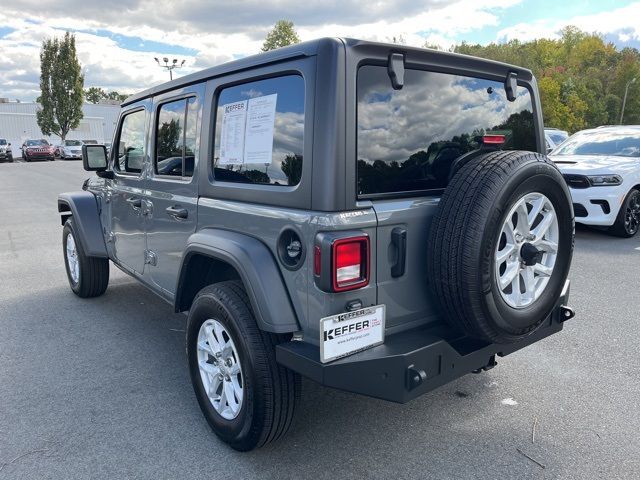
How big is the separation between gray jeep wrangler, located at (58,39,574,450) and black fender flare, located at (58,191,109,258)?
2.04m

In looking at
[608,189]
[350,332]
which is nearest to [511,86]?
[350,332]

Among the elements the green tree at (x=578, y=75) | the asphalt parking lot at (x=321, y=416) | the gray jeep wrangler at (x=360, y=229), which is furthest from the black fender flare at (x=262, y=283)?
the green tree at (x=578, y=75)

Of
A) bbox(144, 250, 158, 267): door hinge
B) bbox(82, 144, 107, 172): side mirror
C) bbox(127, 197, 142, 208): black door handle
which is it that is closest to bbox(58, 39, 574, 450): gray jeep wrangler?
bbox(144, 250, 158, 267): door hinge

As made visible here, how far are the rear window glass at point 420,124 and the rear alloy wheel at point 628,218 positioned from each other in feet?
A: 18.5

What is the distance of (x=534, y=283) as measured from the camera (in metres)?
2.61

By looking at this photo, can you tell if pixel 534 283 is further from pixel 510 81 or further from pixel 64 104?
pixel 64 104

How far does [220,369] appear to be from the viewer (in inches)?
108

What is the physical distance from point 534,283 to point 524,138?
3.30ft

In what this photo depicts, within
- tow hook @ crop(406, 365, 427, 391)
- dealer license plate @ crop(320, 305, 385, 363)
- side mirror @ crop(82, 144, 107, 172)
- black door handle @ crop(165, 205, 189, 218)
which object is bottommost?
tow hook @ crop(406, 365, 427, 391)

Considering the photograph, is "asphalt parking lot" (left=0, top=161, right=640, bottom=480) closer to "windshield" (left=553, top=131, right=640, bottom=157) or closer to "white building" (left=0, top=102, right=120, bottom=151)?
"windshield" (left=553, top=131, right=640, bottom=157)

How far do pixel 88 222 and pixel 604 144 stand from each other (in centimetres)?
801

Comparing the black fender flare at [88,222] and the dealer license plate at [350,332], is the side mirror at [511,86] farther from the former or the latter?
the black fender flare at [88,222]

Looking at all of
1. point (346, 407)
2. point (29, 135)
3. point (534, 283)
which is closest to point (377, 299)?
point (534, 283)

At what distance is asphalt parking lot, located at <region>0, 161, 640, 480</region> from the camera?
2551mm
